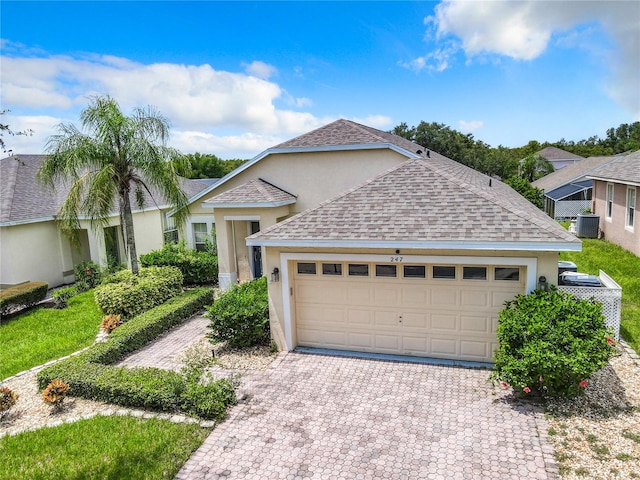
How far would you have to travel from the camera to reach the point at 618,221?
2173 cm

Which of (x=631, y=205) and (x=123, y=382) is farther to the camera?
(x=631, y=205)

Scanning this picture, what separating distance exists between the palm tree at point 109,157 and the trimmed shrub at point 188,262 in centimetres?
242

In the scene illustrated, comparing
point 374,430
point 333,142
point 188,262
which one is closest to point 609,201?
point 333,142

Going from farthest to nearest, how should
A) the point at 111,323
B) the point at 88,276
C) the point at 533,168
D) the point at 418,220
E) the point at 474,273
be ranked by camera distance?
the point at 533,168 → the point at 88,276 → the point at 111,323 → the point at 418,220 → the point at 474,273

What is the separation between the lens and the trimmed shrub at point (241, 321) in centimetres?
1028

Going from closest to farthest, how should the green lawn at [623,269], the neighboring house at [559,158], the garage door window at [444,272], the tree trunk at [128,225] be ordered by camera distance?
the garage door window at [444,272] → the green lawn at [623,269] → the tree trunk at [128,225] → the neighboring house at [559,158]

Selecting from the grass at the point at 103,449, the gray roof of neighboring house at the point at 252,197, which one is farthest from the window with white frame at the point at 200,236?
the grass at the point at 103,449

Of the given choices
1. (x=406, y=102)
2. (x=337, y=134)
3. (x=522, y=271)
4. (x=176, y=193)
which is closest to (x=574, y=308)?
(x=522, y=271)

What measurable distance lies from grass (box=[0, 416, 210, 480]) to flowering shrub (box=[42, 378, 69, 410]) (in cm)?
69

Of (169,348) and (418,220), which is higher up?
(418,220)

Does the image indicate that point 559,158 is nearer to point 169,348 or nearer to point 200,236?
point 200,236

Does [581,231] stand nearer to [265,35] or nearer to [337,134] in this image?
[337,134]

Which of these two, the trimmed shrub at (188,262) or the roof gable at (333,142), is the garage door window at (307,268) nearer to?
the roof gable at (333,142)

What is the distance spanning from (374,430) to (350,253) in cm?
393
